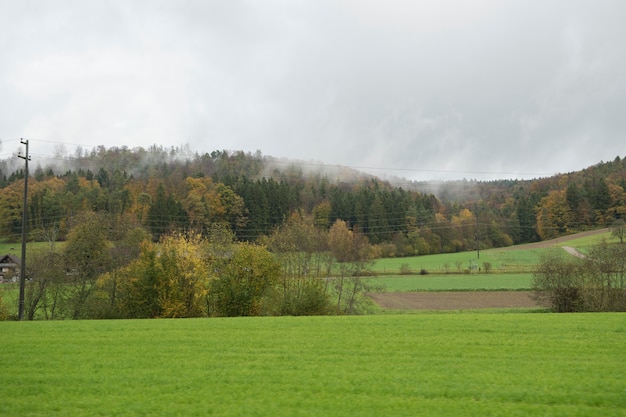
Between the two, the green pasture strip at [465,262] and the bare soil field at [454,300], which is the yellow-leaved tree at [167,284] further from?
the green pasture strip at [465,262]

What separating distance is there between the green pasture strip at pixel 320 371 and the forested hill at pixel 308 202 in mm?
37373

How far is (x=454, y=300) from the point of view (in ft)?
149

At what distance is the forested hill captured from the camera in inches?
2571

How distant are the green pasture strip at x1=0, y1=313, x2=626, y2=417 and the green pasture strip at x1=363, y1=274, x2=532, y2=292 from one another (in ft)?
111

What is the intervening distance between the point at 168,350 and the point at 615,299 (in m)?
30.1

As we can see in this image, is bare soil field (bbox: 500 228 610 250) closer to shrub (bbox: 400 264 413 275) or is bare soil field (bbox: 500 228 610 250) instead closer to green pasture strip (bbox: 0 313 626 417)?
shrub (bbox: 400 264 413 275)

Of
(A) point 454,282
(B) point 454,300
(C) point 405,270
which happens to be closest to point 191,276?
(B) point 454,300

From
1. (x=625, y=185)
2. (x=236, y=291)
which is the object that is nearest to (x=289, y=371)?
(x=236, y=291)

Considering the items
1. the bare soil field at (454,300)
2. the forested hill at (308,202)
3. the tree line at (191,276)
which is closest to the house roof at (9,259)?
the forested hill at (308,202)

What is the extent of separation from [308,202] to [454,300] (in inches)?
1806

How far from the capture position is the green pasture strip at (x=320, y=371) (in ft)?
26.9

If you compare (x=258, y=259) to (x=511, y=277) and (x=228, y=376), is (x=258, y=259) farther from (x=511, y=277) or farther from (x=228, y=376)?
(x=511, y=277)

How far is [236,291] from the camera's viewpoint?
29.9 meters

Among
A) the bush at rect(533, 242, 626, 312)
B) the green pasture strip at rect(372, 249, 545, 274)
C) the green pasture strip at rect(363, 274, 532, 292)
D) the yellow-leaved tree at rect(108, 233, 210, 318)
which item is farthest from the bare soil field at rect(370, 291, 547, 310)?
the yellow-leaved tree at rect(108, 233, 210, 318)
